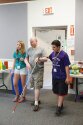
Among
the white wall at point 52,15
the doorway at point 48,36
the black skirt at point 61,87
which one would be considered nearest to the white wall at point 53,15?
the white wall at point 52,15

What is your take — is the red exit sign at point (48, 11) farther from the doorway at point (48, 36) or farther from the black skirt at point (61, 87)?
the black skirt at point (61, 87)

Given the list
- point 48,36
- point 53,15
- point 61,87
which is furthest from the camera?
point 48,36

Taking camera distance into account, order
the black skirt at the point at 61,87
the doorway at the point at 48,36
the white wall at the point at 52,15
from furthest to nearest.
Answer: the doorway at the point at 48,36
the white wall at the point at 52,15
the black skirt at the point at 61,87

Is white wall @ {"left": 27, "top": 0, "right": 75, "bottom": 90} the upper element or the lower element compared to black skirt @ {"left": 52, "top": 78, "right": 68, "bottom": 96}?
upper

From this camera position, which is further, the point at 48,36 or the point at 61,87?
the point at 48,36

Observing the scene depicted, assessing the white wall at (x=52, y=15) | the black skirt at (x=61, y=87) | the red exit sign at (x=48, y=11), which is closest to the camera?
the black skirt at (x=61, y=87)

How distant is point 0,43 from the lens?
6.14 metres

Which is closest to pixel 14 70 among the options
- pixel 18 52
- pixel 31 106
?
pixel 18 52

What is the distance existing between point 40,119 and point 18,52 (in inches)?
62.7

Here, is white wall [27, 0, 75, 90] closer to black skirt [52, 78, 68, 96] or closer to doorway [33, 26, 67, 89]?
doorway [33, 26, 67, 89]

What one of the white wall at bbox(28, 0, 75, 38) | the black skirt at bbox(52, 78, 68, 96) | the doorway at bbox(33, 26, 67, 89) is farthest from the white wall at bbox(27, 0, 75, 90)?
the black skirt at bbox(52, 78, 68, 96)

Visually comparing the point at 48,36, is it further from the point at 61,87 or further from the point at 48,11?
the point at 61,87

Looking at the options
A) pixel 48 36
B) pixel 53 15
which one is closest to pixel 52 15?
pixel 53 15

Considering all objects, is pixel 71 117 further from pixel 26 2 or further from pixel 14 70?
pixel 26 2
